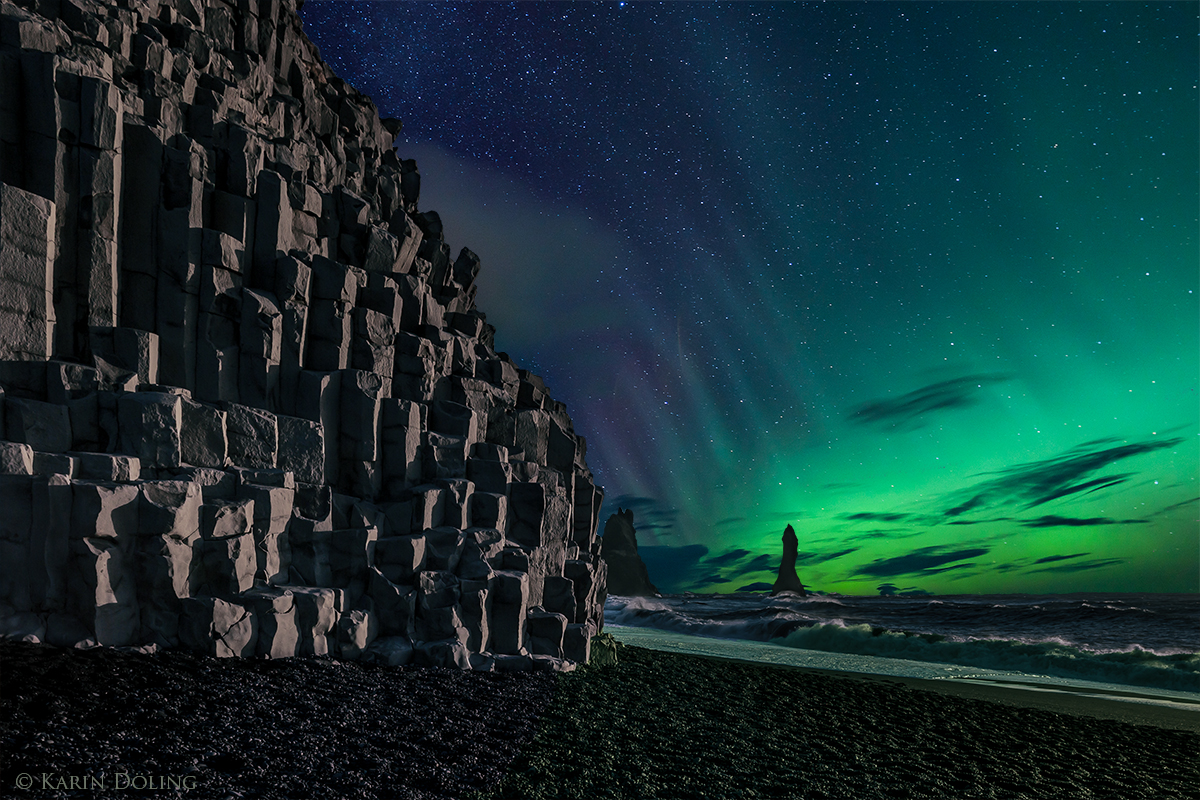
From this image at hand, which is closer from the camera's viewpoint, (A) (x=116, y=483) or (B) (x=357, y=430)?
(A) (x=116, y=483)

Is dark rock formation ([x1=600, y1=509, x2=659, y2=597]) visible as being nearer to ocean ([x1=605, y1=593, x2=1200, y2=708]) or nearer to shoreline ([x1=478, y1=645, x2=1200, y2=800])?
ocean ([x1=605, y1=593, x2=1200, y2=708])

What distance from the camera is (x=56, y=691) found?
8.96 metres

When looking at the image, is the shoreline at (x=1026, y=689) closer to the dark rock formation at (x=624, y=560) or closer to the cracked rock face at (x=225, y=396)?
the cracked rock face at (x=225, y=396)

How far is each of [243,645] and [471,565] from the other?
5.82 m

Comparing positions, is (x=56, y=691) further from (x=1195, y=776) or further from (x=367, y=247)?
(x=1195, y=776)

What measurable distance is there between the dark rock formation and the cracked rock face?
396ft

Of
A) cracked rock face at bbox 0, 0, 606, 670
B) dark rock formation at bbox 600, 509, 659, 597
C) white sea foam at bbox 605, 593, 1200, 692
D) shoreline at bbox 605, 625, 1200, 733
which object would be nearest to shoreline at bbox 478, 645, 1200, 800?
shoreline at bbox 605, 625, 1200, 733

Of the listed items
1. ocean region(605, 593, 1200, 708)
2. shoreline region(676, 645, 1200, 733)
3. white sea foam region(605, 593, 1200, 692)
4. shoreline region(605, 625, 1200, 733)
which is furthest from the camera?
white sea foam region(605, 593, 1200, 692)

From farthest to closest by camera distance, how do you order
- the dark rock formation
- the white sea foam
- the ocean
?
the dark rock formation → the white sea foam → the ocean

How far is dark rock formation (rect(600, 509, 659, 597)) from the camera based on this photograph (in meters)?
139

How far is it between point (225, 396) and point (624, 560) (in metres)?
130

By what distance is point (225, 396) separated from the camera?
15.6 meters

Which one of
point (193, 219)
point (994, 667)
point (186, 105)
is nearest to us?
point (193, 219)

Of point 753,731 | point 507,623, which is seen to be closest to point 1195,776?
point 753,731
